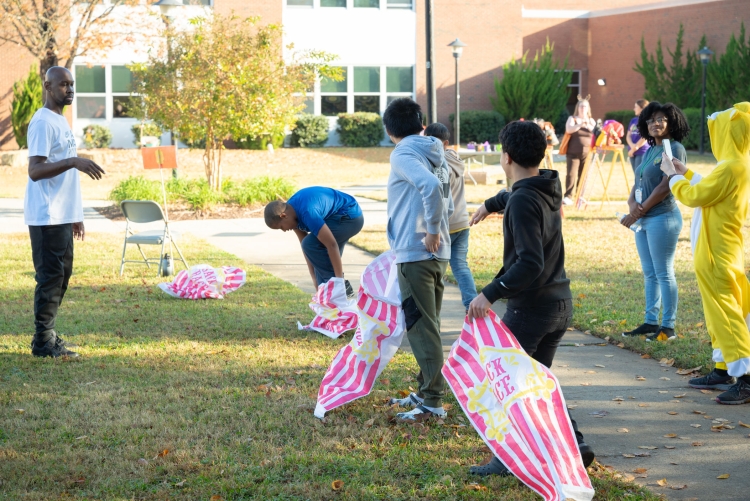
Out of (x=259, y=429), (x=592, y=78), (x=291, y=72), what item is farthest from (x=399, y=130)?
(x=592, y=78)

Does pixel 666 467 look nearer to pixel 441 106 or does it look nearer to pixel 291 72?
pixel 291 72

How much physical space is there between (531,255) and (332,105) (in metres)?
31.4

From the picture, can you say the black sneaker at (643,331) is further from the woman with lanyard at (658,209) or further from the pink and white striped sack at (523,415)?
the pink and white striped sack at (523,415)

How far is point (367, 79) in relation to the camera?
1366 inches

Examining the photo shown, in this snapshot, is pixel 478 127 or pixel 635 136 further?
pixel 478 127

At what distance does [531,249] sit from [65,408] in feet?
10.7

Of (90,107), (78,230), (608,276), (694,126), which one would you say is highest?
(90,107)

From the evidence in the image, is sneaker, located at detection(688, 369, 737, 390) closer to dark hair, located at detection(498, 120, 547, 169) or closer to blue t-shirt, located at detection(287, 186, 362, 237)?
dark hair, located at detection(498, 120, 547, 169)

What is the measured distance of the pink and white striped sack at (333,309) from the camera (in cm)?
707

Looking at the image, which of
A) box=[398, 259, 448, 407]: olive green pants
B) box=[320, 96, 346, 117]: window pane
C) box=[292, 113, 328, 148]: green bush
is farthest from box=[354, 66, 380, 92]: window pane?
box=[398, 259, 448, 407]: olive green pants

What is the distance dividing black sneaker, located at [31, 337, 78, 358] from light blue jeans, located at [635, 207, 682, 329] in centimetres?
475

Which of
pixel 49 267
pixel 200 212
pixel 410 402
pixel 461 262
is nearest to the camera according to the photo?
pixel 410 402

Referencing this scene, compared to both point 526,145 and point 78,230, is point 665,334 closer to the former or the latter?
point 526,145

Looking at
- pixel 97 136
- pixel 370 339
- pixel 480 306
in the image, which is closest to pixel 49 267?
pixel 370 339
